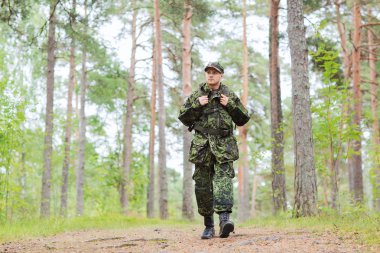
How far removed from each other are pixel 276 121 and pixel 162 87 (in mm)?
4618

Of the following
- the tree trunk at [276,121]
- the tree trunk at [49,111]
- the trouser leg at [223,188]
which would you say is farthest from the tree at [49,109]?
the trouser leg at [223,188]

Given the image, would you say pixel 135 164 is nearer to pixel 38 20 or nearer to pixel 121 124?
pixel 121 124

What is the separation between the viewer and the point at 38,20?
2759 centimetres

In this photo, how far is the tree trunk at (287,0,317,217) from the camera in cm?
788

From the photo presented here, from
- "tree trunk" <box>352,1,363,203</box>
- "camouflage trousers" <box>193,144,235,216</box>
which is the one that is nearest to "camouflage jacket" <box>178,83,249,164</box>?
"camouflage trousers" <box>193,144,235,216</box>

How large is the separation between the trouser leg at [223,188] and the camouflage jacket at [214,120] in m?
0.12

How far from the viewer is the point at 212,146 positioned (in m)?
5.55

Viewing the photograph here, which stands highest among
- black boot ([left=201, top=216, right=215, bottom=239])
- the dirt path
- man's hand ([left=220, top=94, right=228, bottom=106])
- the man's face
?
the man's face

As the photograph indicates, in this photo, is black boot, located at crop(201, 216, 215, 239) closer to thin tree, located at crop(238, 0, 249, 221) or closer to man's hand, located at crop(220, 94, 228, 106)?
man's hand, located at crop(220, 94, 228, 106)

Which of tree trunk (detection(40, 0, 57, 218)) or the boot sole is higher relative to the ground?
tree trunk (detection(40, 0, 57, 218))

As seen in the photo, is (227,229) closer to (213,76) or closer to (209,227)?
(209,227)

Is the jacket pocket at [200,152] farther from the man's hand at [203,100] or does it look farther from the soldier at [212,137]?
the man's hand at [203,100]

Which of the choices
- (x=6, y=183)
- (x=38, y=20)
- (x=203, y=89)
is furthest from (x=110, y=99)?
(x=203, y=89)

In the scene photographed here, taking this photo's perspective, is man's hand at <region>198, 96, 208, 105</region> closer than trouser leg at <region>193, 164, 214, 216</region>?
Yes
